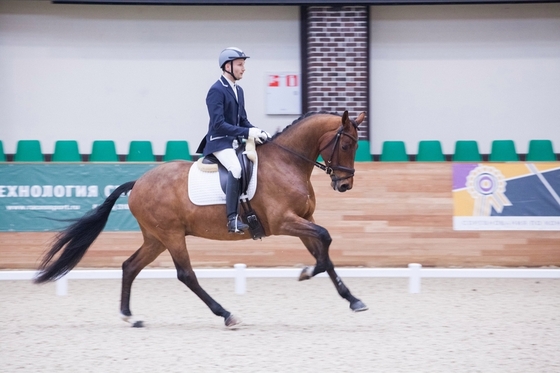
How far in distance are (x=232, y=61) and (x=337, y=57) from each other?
201 inches

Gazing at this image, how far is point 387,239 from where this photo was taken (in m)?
8.47

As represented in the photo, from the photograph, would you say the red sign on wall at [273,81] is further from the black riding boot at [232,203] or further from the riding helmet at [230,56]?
the black riding boot at [232,203]

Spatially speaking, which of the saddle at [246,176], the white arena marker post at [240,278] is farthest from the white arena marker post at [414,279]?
the saddle at [246,176]

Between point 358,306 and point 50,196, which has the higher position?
point 50,196

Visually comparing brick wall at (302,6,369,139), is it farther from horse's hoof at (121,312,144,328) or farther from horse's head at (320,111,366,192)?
horse's hoof at (121,312,144,328)

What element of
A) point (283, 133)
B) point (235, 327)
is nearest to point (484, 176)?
point (283, 133)

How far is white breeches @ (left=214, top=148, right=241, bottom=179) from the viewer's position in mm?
5895

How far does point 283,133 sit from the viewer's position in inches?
243

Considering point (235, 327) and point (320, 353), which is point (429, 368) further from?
point (235, 327)

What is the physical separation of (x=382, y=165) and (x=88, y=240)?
361cm

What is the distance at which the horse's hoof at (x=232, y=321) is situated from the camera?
582 cm

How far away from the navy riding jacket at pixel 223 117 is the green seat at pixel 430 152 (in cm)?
462

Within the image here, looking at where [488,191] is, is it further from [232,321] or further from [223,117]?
[232,321]

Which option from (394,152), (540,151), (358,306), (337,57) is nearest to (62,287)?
(358,306)
